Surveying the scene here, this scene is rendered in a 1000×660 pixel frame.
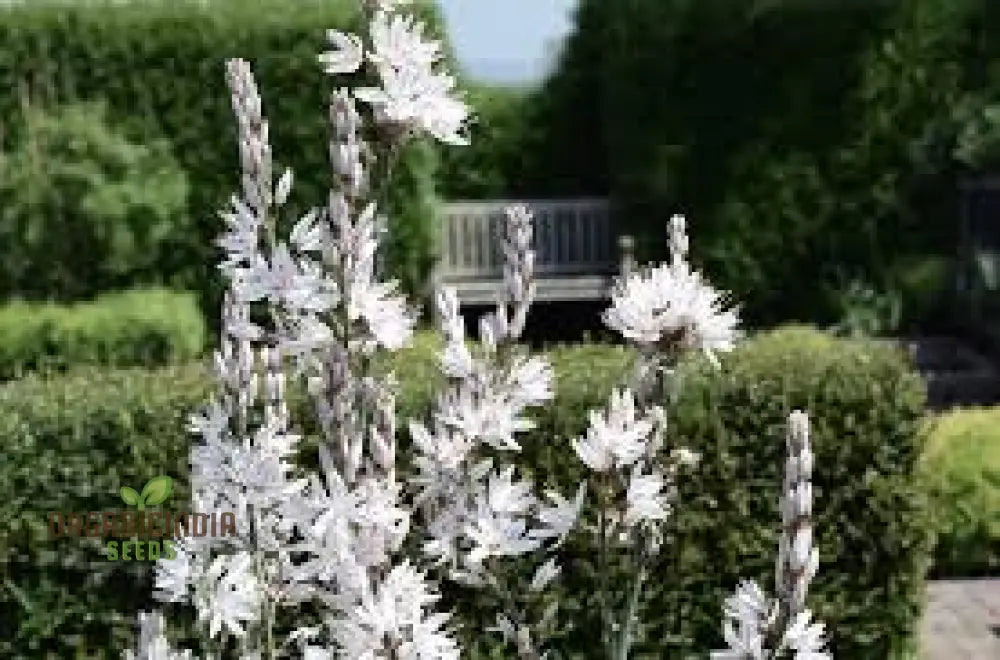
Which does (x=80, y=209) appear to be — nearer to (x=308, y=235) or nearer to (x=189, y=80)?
(x=189, y=80)

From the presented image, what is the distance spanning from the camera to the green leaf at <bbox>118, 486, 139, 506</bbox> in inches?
208

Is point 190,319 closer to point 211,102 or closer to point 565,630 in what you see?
point 211,102

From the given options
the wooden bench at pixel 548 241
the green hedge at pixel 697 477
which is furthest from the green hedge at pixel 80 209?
the green hedge at pixel 697 477

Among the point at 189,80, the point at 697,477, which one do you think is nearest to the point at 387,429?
the point at 697,477

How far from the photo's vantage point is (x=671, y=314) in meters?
2.05

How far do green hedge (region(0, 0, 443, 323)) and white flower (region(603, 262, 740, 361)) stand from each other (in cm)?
1248

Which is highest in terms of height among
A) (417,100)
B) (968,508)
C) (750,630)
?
(417,100)

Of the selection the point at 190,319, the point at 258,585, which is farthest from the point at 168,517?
the point at 190,319

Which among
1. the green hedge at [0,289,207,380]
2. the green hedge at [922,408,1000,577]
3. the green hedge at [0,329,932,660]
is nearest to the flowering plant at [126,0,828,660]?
the green hedge at [0,329,932,660]

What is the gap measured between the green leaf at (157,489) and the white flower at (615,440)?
11.3ft

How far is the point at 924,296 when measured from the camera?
14445 mm

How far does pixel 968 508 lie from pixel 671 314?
6261mm

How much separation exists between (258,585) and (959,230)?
13156 millimetres

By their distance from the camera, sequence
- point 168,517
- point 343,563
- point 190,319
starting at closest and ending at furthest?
point 343,563 → point 168,517 → point 190,319
